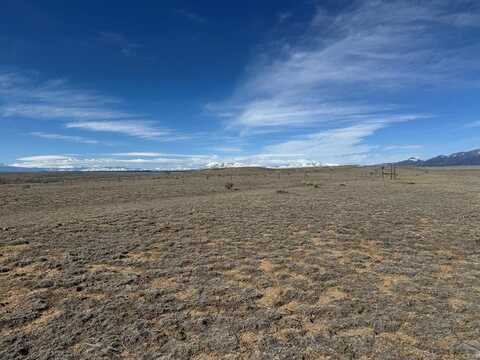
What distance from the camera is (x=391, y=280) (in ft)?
24.6

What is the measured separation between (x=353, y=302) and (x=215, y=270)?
3.65m

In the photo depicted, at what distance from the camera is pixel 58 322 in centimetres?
546

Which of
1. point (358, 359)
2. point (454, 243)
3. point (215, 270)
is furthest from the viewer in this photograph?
point (454, 243)

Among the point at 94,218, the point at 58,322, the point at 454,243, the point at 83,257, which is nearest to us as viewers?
the point at 58,322

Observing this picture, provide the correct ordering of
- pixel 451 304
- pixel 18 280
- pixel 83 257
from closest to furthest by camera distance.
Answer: pixel 451 304, pixel 18 280, pixel 83 257

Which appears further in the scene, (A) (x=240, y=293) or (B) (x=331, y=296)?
(A) (x=240, y=293)

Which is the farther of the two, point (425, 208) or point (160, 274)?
point (425, 208)

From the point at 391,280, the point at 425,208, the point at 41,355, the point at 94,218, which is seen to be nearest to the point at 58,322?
the point at 41,355


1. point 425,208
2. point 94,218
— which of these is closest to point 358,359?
point 94,218

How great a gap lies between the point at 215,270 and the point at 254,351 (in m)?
3.74

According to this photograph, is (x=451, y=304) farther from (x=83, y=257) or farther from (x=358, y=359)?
(x=83, y=257)

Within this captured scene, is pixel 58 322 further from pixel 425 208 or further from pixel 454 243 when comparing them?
pixel 425 208

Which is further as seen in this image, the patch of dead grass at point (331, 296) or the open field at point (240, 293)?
the patch of dead grass at point (331, 296)

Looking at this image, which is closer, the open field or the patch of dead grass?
the open field
